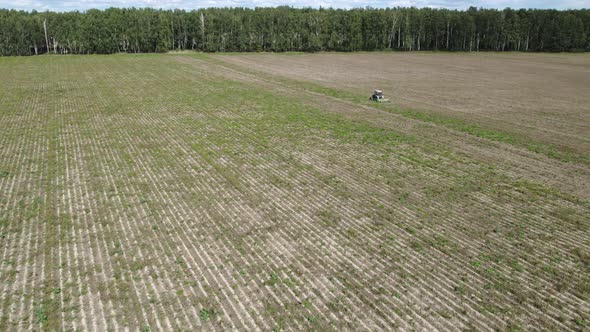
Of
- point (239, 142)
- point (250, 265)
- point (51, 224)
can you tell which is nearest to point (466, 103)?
point (239, 142)

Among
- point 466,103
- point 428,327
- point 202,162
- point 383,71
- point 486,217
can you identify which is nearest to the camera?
point 428,327

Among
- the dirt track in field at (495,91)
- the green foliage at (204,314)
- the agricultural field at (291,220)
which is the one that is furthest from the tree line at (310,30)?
the green foliage at (204,314)

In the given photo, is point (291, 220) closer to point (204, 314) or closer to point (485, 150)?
point (204, 314)

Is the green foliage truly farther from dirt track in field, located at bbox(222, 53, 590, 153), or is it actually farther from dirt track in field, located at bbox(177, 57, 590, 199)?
dirt track in field, located at bbox(222, 53, 590, 153)

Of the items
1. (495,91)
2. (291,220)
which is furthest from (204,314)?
(495,91)

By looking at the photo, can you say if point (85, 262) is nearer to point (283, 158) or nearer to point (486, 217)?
point (283, 158)
